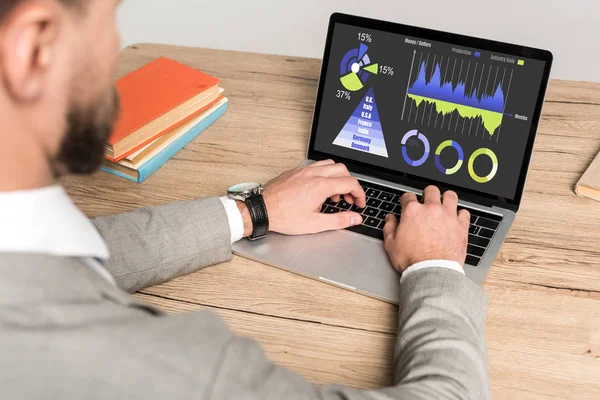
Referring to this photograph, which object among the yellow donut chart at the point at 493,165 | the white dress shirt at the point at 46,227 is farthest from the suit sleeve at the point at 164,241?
the yellow donut chart at the point at 493,165

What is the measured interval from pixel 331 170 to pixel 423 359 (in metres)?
0.49

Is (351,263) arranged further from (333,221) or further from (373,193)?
(373,193)

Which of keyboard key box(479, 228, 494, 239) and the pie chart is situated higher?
the pie chart

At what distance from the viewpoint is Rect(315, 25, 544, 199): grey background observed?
135 cm

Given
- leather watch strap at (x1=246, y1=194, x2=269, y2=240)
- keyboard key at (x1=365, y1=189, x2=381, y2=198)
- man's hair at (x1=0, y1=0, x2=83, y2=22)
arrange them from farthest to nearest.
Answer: keyboard key at (x1=365, y1=189, x2=381, y2=198) < leather watch strap at (x1=246, y1=194, x2=269, y2=240) < man's hair at (x1=0, y1=0, x2=83, y2=22)

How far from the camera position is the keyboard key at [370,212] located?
137 centimetres

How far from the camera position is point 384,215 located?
1.36m

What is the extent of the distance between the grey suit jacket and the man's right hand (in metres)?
0.13

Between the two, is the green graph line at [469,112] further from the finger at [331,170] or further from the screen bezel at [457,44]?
the finger at [331,170]

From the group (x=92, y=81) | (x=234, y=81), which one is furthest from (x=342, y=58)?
(x=92, y=81)

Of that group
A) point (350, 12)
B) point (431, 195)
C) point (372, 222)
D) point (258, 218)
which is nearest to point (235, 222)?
point (258, 218)

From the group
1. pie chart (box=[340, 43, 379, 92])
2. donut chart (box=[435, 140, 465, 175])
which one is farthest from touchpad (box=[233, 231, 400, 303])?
pie chart (box=[340, 43, 379, 92])

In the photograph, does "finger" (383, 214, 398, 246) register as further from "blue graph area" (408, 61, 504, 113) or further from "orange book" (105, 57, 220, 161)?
"orange book" (105, 57, 220, 161)

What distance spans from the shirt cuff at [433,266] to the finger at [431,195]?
6.7 inches
